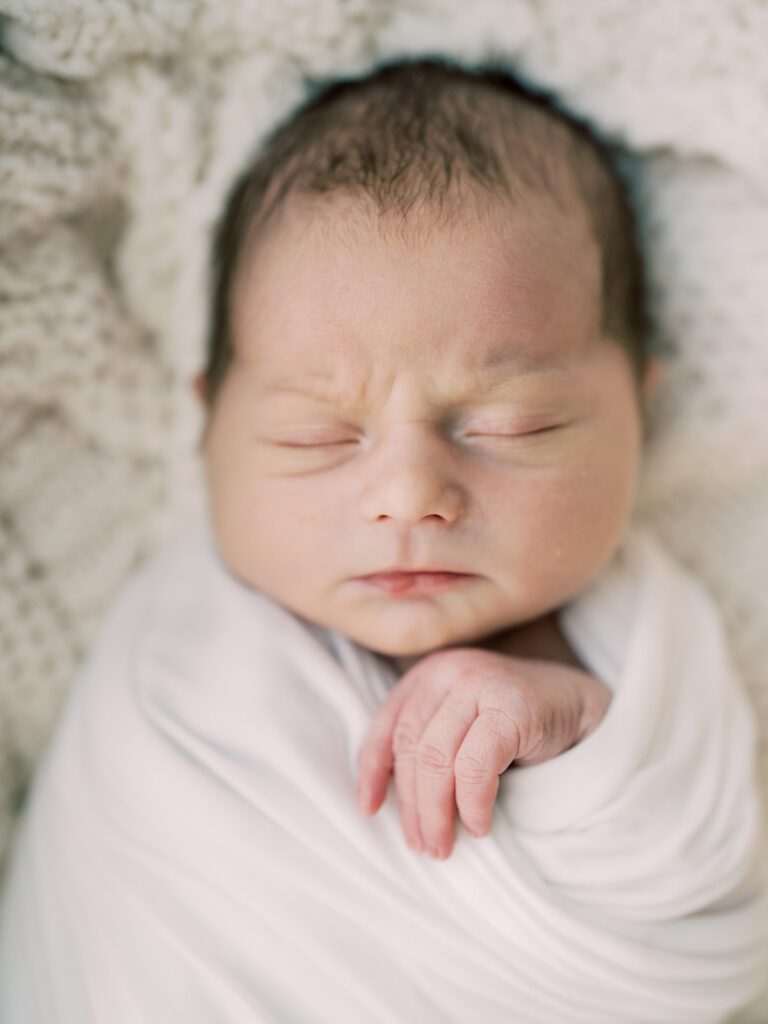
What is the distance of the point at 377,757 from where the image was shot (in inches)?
42.1

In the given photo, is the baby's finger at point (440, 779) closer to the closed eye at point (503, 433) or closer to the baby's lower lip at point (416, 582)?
the baby's lower lip at point (416, 582)

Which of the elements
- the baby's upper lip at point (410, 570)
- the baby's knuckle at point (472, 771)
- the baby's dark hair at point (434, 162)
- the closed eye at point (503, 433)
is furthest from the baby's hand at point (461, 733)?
the baby's dark hair at point (434, 162)

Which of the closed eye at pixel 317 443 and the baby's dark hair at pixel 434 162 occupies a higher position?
the baby's dark hair at pixel 434 162

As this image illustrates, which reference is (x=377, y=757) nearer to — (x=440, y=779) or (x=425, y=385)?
(x=440, y=779)

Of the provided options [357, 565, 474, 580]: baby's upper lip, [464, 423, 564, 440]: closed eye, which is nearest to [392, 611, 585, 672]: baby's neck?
[357, 565, 474, 580]: baby's upper lip

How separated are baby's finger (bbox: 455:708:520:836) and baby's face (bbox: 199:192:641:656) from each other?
152mm

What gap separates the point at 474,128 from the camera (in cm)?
120

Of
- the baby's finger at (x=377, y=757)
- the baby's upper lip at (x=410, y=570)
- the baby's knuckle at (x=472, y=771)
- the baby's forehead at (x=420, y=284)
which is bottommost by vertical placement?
the baby's finger at (x=377, y=757)

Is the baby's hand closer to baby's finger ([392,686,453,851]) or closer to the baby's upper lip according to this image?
baby's finger ([392,686,453,851])

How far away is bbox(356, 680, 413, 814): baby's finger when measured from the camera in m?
1.05

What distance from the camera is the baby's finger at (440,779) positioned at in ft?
3.36

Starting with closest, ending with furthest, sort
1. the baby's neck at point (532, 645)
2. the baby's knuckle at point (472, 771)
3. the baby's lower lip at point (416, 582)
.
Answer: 1. the baby's knuckle at point (472, 771)
2. the baby's lower lip at point (416, 582)
3. the baby's neck at point (532, 645)

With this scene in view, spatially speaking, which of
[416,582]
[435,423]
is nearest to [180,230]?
[435,423]

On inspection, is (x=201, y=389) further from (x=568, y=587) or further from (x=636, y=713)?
(x=636, y=713)
